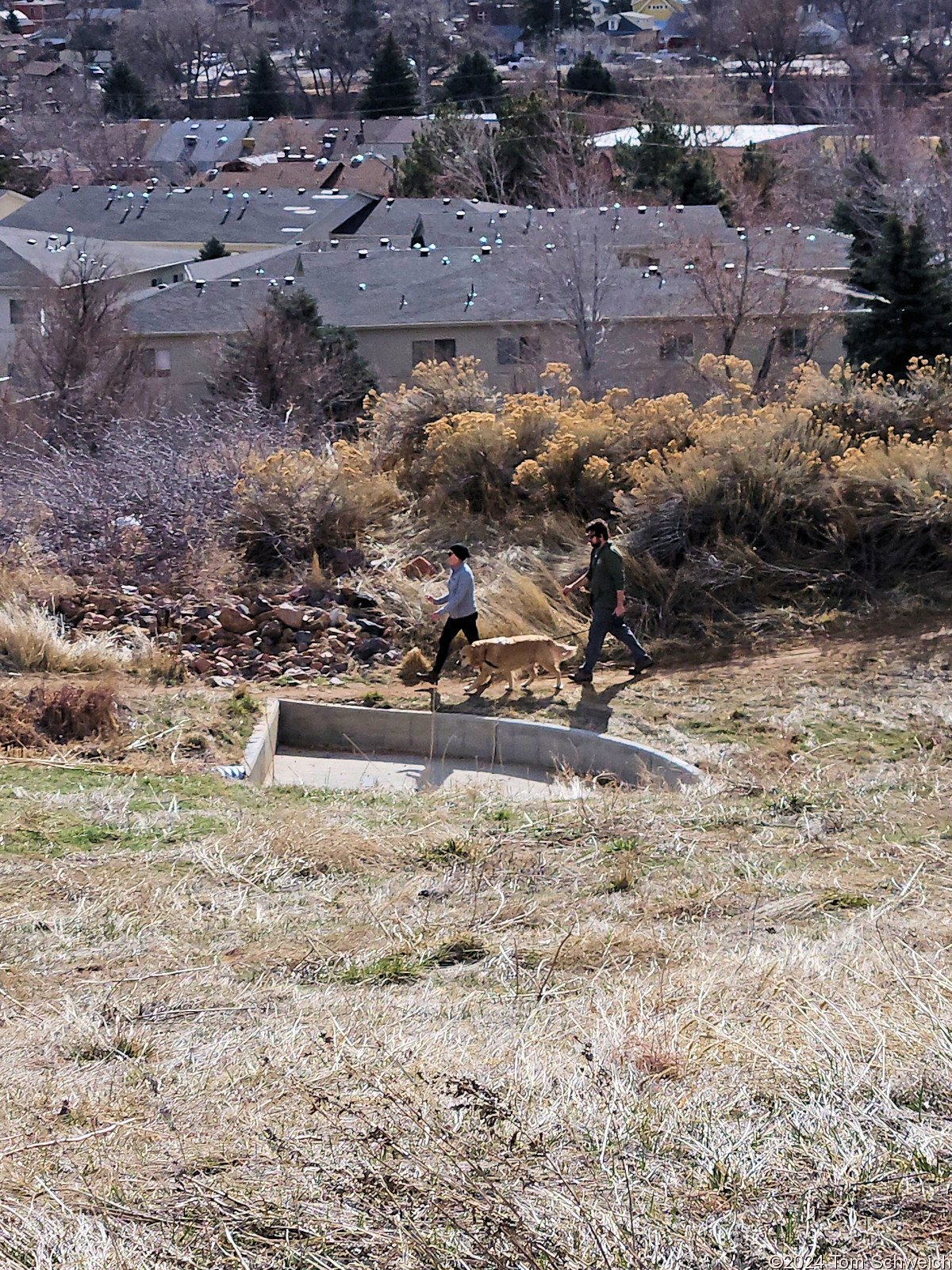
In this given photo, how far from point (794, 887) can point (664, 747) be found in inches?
160

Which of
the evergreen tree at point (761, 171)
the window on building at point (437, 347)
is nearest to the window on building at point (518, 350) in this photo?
the window on building at point (437, 347)

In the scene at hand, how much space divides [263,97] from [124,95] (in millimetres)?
10498

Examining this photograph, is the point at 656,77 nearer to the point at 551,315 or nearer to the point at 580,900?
the point at 551,315

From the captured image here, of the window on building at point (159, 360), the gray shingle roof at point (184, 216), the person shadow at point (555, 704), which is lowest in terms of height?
the window on building at point (159, 360)

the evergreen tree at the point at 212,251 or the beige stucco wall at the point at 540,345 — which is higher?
the evergreen tree at the point at 212,251

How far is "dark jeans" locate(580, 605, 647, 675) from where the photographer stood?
39.0 ft

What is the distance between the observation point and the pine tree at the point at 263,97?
9806 cm

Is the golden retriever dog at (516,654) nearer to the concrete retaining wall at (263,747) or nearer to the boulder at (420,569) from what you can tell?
the concrete retaining wall at (263,747)

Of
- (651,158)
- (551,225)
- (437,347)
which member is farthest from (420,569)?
(651,158)

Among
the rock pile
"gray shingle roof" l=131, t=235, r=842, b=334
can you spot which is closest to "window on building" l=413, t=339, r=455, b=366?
"gray shingle roof" l=131, t=235, r=842, b=334

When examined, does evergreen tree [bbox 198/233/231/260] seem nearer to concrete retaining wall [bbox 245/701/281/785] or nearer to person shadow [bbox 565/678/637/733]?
concrete retaining wall [bbox 245/701/281/785]

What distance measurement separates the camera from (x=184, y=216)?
53.8 meters

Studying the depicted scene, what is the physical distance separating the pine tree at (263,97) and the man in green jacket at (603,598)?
309ft

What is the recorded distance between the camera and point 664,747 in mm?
10477
